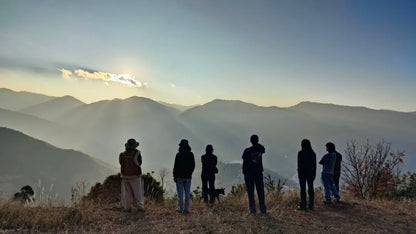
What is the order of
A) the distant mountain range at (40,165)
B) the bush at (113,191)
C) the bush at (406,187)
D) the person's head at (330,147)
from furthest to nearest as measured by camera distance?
1. the distant mountain range at (40,165)
2. the bush at (406,187)
3. the bush at (113,191)
4. the person's head at (330,147)

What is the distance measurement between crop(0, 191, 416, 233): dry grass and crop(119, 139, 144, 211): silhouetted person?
426 millimetres

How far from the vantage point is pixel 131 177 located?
875 cm

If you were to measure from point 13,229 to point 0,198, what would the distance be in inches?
71.9

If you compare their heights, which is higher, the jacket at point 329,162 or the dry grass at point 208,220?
the jacket at point 329,162

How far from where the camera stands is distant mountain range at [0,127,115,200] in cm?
12236

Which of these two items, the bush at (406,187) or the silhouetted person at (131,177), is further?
the bush at (406,187)

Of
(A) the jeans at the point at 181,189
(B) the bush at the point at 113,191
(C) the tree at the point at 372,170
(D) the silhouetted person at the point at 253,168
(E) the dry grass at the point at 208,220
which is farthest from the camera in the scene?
(C) the tree at the point at 372,170

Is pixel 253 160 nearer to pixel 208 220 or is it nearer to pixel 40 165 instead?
pixel 208 220

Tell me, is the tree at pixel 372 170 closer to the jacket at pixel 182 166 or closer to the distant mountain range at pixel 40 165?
the jacket at pixel 182 166

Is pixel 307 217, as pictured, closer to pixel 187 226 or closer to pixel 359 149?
pixel 187 226

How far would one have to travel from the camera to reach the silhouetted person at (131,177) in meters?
8.73

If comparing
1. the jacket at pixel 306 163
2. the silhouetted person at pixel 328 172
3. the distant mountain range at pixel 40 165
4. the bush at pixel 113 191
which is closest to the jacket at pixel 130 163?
the bush at pixel 113 191

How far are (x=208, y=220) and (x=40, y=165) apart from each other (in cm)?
14964

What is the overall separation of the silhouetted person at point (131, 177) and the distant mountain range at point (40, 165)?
12031 centimetres
